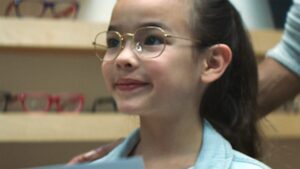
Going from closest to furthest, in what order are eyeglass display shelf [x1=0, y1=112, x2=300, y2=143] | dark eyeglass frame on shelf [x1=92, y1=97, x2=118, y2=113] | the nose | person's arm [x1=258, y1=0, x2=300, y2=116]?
1. the nose
2. person's arm [x1=258, y1=0, x2=300, y2=116]
3. eyeglass display shelf [x1=0, y1=112, x2=300, y2=143]
4. dark eyeglass frame on shelf [x1=92, y1=97, x2=118, y2=113]

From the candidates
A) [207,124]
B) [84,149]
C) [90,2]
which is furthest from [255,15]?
[207,124]

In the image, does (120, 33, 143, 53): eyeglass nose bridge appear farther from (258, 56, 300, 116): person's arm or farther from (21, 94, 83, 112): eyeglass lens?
(21, 94, 83, 112): eyeglass lens

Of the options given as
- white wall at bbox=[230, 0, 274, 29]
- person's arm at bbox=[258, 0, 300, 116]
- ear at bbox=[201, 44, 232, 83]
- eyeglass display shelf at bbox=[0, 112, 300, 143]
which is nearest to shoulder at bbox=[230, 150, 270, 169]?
ear at bbox=[201, 44, 232, 83]

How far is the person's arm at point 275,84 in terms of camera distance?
0.96 meters

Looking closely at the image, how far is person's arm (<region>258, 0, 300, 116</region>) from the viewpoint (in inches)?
37.3

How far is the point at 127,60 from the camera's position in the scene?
25.6 inches

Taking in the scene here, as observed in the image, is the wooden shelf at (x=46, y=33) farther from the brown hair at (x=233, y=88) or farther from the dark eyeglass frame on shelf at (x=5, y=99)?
the brown hair at (x=233, y=88)

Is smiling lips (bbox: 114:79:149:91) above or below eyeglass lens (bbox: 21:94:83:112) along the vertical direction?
above

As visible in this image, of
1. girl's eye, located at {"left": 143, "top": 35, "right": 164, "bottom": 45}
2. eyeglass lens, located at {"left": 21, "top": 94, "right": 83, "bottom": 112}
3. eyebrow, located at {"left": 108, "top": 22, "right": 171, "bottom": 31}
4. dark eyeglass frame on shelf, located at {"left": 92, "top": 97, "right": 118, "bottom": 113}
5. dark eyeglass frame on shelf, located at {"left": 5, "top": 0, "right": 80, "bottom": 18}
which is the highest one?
eyebrow, located at {"left": 108, "top": 22, "right": 171, "bottom": 31}

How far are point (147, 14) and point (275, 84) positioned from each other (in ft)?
1.21

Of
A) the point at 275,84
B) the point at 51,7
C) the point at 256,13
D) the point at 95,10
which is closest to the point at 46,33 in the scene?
the point at 51,7

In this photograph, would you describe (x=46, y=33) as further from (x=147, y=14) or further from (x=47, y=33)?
(x=147, y=14)

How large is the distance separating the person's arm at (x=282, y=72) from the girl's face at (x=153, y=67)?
28cm

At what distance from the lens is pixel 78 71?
144cm
